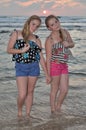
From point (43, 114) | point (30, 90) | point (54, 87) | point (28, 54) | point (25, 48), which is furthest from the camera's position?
point (43, 114)

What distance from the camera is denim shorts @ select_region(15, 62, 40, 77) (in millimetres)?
6027

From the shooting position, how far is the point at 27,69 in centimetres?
604

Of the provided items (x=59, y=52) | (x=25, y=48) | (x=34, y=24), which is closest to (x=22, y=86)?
(x=25, y=48)

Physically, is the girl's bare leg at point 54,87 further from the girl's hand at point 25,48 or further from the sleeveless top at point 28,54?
the girl's hand at point 25,48

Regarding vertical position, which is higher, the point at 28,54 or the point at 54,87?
the point at 28,54

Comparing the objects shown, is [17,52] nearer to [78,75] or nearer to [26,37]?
[26,37]

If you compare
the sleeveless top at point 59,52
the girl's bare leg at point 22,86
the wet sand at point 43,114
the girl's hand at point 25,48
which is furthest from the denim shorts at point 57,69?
the wet sand at point 43,114

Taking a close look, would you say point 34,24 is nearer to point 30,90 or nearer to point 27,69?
point 27,69

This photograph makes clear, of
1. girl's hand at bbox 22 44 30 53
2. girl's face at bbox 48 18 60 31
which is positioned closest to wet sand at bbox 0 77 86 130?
girl's hand at bbox 22 44 30 53

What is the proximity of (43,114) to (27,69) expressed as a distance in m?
1.33

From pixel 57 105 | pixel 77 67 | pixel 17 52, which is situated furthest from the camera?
pixel 77 67

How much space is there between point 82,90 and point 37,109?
86.9 inches

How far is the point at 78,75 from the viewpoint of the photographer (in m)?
11.7

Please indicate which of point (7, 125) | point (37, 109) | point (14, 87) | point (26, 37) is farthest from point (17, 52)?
point (14, 87)
